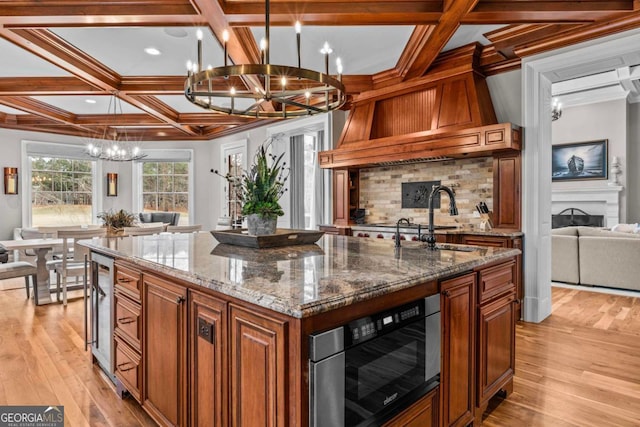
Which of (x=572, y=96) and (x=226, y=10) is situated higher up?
(x=572, y=96)

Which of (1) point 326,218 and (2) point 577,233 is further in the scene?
(1) point 326,218

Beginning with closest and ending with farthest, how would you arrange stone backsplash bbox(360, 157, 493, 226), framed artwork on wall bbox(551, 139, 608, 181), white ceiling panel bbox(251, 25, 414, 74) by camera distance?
white ceiling panel bbox(251, 25, 414, 74) < stone backsplash bbox(360, 157, 493, 226) < framed artwork on wall bbox(551, 139, 608, 181)

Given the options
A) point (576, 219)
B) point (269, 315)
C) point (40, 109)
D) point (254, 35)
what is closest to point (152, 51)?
point (254, 35)

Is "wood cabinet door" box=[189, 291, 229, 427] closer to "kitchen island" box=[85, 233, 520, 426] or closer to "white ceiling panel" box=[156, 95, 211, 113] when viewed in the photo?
"kitchen island" box=[85, 233, 520, 426]

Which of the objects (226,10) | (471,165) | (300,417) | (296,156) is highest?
(226,10)

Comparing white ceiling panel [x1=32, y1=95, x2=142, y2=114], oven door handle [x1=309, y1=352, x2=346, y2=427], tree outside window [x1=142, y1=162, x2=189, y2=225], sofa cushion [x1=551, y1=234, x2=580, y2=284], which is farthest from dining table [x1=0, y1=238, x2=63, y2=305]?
sofa cushion [x1=551, y1=234, x2=580, y2=284]

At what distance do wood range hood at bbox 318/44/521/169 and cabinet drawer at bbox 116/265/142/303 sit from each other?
3388 mm

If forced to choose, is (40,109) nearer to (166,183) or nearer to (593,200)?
(166,183)

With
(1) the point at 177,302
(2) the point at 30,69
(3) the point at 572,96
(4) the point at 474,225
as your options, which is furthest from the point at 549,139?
(2) the point at 30,69

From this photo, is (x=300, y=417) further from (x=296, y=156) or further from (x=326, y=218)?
(x=296, y=156)

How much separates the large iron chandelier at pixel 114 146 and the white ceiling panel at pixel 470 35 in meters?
4.43

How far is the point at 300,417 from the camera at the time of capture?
44.4 inches

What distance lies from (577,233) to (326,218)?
3623mm

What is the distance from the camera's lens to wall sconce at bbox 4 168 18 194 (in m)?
7.01
